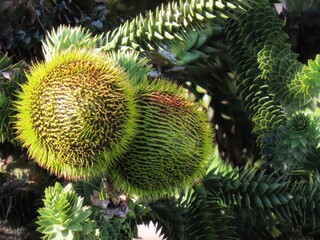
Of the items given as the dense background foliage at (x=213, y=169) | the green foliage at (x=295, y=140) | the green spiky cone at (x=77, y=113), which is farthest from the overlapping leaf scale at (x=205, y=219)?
the green spiky cone at (x=77, y=113)

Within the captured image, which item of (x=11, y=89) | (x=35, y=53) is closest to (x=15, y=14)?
(x=35, y=53)

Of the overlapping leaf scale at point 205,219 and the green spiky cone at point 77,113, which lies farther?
the overlapping leaf scale at point 205,219

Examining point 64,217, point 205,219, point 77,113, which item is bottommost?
point 205,219

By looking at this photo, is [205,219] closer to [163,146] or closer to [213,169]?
[213,169]

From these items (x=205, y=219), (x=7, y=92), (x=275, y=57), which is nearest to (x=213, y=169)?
(x=205, y=219)

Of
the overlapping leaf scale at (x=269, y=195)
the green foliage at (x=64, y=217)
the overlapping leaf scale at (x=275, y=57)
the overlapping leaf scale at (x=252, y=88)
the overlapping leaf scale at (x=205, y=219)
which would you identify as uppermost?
the overlapping leaf scale at (x=275, y=57)

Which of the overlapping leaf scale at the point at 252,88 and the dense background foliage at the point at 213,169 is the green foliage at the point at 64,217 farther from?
the overlapping leaf scale at the point at 252,88

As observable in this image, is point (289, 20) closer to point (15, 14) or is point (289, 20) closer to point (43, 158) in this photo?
point (15, 14)
